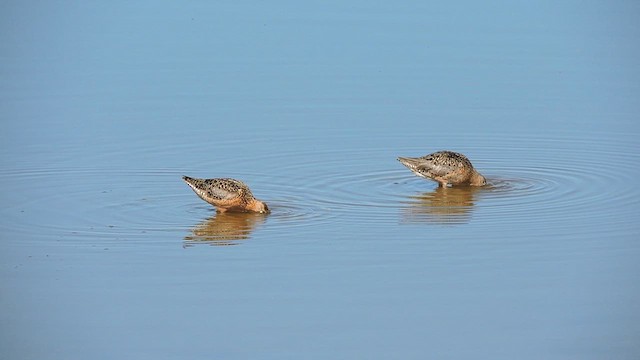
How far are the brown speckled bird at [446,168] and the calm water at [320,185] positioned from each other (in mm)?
213

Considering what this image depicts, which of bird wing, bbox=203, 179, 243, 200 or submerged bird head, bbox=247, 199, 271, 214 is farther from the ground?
bird wing, bbox=203, 179, 243, 200

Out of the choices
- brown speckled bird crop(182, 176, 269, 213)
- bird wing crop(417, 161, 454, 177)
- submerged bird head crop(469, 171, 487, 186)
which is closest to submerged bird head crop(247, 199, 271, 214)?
brown speckled bird crop(182, 176, 269, 213)

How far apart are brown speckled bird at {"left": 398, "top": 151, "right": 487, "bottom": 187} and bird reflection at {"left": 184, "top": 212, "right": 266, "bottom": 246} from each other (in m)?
2.13

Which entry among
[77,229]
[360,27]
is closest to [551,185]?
[77,229]

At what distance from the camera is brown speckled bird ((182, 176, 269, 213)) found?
14883 mm

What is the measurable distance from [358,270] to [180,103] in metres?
7.51

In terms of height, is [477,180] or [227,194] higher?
[477,180]

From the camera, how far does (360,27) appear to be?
2391 centimetres

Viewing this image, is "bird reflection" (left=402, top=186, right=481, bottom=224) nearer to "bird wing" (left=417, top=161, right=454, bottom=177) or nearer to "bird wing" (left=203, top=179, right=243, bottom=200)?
"bird wing" (left=417, top=161, right=454, bottom=177)

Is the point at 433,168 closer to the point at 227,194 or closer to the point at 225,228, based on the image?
the point at 227,194

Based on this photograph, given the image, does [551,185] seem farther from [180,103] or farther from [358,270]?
[180,103]

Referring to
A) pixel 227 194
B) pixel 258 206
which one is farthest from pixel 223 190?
pixel 258 206

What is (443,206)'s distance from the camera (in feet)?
51.2

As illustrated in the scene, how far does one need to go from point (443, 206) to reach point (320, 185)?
52.0 inches
